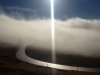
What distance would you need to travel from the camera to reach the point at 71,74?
99.9 m

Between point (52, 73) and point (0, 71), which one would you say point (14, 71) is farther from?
point (52, 73)

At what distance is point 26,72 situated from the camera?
3775 inches

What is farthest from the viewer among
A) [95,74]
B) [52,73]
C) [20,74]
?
[95,74]

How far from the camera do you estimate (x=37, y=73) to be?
95.4m

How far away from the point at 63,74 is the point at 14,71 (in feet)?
71.7

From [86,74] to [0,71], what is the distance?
39606 millimetres

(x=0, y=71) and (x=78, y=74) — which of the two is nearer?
(x=0, y=71)

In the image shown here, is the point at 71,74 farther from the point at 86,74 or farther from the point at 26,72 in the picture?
the point at 26,72

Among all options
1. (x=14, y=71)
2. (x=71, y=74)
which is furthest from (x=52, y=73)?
(x=14, y=71)

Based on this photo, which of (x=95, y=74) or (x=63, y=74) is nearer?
(x=63, y=74)

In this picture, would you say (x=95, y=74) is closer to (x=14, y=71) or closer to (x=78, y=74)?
(x=78, y=74)

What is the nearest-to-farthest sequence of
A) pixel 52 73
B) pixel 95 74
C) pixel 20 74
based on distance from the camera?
pixel 20 74 < pixel 52 73 < pixel 95 74

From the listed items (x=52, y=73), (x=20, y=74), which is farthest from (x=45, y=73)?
(x=20, y=74)

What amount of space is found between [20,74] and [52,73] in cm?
1468
